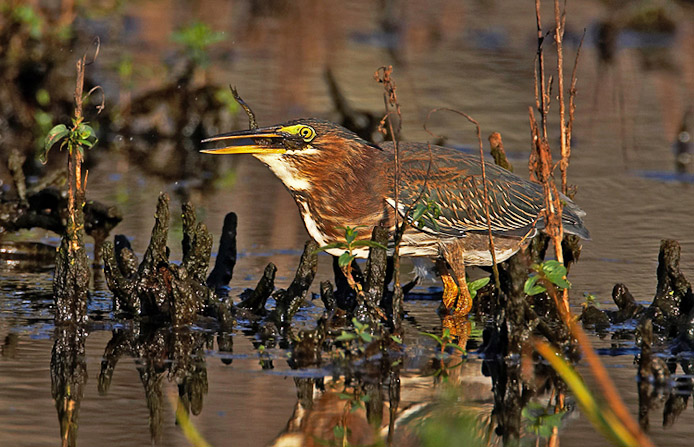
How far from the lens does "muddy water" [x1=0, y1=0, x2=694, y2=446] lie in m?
5.25

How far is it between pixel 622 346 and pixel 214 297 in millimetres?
2087

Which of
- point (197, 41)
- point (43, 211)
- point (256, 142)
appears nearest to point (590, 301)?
point (256, 142)

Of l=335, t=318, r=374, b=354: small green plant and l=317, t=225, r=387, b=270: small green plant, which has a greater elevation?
l=317, t=225, r=387, b=270: small green plant

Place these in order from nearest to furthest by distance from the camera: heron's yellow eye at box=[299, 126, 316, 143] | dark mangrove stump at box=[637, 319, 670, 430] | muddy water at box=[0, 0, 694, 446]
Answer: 1. muddy water at box=[0, 0, 694, 446]
2. dark mangrove stump at box=[637, 319, 670, 430]
3. heron's yellow eye at box=[299, 126, 316, 143]

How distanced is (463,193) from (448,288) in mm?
558

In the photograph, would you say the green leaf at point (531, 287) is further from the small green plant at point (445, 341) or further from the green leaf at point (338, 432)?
the green leaf at point (338, 432)

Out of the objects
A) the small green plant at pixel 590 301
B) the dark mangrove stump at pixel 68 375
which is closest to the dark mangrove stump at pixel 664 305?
the small green plant at pixel 590 301

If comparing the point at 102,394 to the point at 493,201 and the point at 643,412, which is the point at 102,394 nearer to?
the point at 643,412

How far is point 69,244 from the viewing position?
6238mm

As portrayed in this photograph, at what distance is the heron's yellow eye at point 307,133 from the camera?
6.94 meters

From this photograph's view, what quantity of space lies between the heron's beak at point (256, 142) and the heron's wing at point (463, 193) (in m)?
0.68

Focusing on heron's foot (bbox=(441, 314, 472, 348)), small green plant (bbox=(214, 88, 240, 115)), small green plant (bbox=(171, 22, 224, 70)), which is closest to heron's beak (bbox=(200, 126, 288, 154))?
heron's foot (bbox=(441, 314, 472, 348))

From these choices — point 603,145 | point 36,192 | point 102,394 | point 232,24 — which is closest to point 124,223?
point 36,192

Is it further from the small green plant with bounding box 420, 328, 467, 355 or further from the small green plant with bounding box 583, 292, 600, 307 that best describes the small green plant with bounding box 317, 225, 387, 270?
the small green plant with bounding box 583, 292, 600, 307
